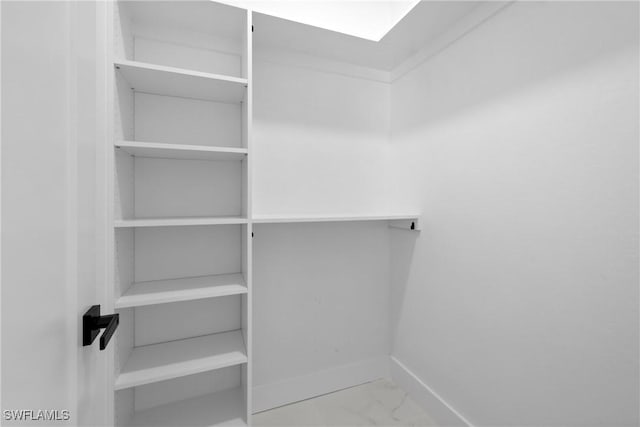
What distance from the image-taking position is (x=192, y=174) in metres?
1.43

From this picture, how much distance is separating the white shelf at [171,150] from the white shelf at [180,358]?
0.84 metres

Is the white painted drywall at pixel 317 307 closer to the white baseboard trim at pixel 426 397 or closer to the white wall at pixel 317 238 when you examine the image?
the white wall at pixel 317 238

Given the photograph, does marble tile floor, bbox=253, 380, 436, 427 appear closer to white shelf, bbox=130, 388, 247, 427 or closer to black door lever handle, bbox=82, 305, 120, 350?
white shelf, bbox=130, 388, 247, 427

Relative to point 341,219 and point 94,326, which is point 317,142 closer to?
point 341,219

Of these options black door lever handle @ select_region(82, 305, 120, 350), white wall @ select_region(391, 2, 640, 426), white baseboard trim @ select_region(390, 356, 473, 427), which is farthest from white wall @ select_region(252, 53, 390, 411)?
black door lever handle @ select_region(82, 305, 120, 350)

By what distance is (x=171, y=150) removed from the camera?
3.83 ft

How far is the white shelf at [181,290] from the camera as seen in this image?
110 cm

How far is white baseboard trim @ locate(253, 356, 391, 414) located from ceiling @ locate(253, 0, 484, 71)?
78.1 inches

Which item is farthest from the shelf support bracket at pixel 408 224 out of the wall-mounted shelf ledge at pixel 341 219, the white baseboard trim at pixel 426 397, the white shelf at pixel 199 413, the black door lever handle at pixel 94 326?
the black door lever handle at pixel 94 326

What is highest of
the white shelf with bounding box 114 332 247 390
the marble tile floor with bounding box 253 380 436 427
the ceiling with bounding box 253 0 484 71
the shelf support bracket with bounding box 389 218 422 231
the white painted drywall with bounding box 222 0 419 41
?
the white painted drywall with bounding box 222 0 419 41

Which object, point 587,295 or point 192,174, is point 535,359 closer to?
point 587,295

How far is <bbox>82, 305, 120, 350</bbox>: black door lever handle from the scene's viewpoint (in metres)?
0.65

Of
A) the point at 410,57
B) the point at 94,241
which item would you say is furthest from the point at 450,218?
the point at 94,241

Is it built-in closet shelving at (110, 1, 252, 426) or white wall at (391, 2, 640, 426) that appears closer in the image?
white wall at (391, 2, 640, 426)
